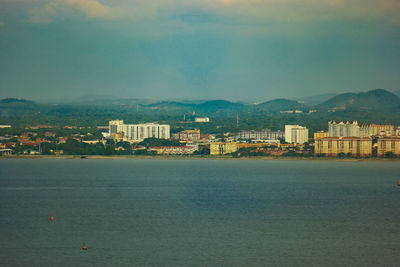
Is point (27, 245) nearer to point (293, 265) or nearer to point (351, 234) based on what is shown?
point (293, 265)

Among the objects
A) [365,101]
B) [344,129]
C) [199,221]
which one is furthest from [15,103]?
[199,221]

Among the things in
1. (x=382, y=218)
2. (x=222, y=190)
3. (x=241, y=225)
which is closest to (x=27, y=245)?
(x=241, y=225)

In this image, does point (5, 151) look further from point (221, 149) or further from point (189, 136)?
point (189, 136)

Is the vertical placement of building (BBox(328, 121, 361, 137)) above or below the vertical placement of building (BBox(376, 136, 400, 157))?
above

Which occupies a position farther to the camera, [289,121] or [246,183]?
[289,121]

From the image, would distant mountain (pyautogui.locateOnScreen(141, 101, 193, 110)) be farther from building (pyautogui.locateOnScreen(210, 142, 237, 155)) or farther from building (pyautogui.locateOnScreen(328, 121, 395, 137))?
building (pyautogui.locateOnScreen(210, 142, 237, 155))

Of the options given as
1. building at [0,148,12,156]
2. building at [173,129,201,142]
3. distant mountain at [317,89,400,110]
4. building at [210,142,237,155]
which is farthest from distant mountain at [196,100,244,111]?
building at [0,148,12,156]
